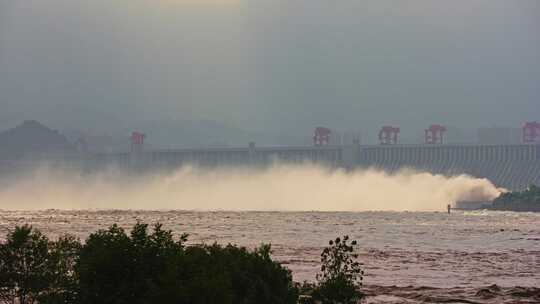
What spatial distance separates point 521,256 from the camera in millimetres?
77312

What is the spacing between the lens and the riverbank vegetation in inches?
1129

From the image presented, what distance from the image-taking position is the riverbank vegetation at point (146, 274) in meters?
28.7

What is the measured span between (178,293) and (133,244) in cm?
270

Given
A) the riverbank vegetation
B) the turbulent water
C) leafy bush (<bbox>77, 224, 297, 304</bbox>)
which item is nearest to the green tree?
the riverbank vegetation

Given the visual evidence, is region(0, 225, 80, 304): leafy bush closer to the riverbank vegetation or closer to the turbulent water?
the riverbank vegetation

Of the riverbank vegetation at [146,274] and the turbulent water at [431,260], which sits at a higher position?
the riverbank vegetation at [146,274]

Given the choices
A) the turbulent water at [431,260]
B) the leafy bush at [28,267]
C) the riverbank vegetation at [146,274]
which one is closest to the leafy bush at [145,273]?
the riverbank vegetation at [146,274]

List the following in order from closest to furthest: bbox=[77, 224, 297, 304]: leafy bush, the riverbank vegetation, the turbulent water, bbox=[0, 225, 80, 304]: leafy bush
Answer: bbox=[77, 224, 297, 304]: leafy bush
the riverbank vegetation
bbox=[0, 225, 80, 304]: leafy bush
the turbulent water

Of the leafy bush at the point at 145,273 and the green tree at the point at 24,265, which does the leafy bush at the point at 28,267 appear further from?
the leafy bush at the point at 145,273

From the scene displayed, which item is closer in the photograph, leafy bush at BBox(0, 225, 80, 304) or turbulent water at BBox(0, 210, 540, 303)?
leafy bush at BBox(0, 225, 80, 304)

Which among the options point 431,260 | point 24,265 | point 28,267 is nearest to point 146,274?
point 28,267

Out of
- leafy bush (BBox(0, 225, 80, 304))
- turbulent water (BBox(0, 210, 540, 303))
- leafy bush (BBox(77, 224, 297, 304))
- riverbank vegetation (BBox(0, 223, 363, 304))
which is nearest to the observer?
leafy bush (BBox(77, 224, 297, 304))

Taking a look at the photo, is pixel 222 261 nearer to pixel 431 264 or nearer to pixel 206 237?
pixel 431 264

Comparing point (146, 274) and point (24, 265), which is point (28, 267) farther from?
point (146, 274)
